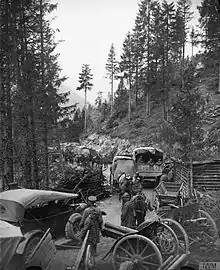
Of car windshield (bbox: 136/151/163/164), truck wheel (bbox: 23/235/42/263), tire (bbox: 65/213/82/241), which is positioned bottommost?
tire (bbox: 65/213/82/241)

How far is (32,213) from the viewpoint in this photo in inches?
407

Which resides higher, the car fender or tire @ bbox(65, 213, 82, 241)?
the car fender

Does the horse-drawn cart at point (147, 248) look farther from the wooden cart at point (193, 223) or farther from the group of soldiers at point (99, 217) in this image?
the wooden cart at point (193, 223)

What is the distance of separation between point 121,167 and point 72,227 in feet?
37.7

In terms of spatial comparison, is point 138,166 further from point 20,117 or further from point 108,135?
point 108,135

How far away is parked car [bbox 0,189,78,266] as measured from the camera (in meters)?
8.04

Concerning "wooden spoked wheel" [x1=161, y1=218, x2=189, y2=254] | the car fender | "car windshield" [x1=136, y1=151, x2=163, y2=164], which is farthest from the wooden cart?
"car windshield" [x1=136, y1=151, x2=163, y2=164]

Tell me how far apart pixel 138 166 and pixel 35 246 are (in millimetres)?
15581

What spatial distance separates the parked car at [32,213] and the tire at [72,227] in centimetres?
47

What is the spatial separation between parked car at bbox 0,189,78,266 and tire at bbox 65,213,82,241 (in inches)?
18.4

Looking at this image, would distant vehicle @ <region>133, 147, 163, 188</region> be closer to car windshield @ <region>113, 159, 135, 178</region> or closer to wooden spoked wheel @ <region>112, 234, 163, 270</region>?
car windshield @ <region>113, 159, 135, 178</region>

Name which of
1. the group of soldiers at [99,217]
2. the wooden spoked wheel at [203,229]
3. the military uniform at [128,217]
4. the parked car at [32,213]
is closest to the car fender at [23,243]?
the parked car at [32,213]

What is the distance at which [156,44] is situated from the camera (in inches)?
1689

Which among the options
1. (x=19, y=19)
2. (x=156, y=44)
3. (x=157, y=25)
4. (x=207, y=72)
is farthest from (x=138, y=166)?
(x=207, y=72)
